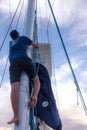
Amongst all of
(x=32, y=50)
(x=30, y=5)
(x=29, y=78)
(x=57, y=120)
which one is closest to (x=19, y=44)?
(x=32, y=50)

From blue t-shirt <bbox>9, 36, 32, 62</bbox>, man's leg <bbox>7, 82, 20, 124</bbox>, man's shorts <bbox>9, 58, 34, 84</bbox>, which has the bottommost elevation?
man's leg <bbox>7, 82, 20, 124</bbox>

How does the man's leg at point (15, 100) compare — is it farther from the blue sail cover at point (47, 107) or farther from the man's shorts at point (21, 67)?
the blue sail cover at point (47, 107)

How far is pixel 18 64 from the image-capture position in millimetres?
6484

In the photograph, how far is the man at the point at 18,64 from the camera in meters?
6.02

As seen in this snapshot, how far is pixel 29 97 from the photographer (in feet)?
20.0

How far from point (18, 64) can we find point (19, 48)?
397mm

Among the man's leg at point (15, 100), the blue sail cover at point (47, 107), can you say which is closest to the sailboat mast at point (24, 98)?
the man's leg at point (15, 100)

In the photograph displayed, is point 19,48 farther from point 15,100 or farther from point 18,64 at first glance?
point 15,100

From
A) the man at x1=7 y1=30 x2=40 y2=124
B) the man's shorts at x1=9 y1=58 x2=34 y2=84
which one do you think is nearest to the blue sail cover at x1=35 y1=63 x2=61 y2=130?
the man at x1=7 y1=30 x2=40 y2=124

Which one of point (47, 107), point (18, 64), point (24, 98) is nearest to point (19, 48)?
point (18, 64)

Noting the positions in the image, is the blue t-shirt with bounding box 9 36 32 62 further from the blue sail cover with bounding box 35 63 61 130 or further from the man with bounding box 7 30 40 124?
the blue sail cover with bounding box 35 63 61 130

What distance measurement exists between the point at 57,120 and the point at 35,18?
2.59m

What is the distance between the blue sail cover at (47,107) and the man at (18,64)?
1.52 feet

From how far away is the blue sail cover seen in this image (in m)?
6.68
